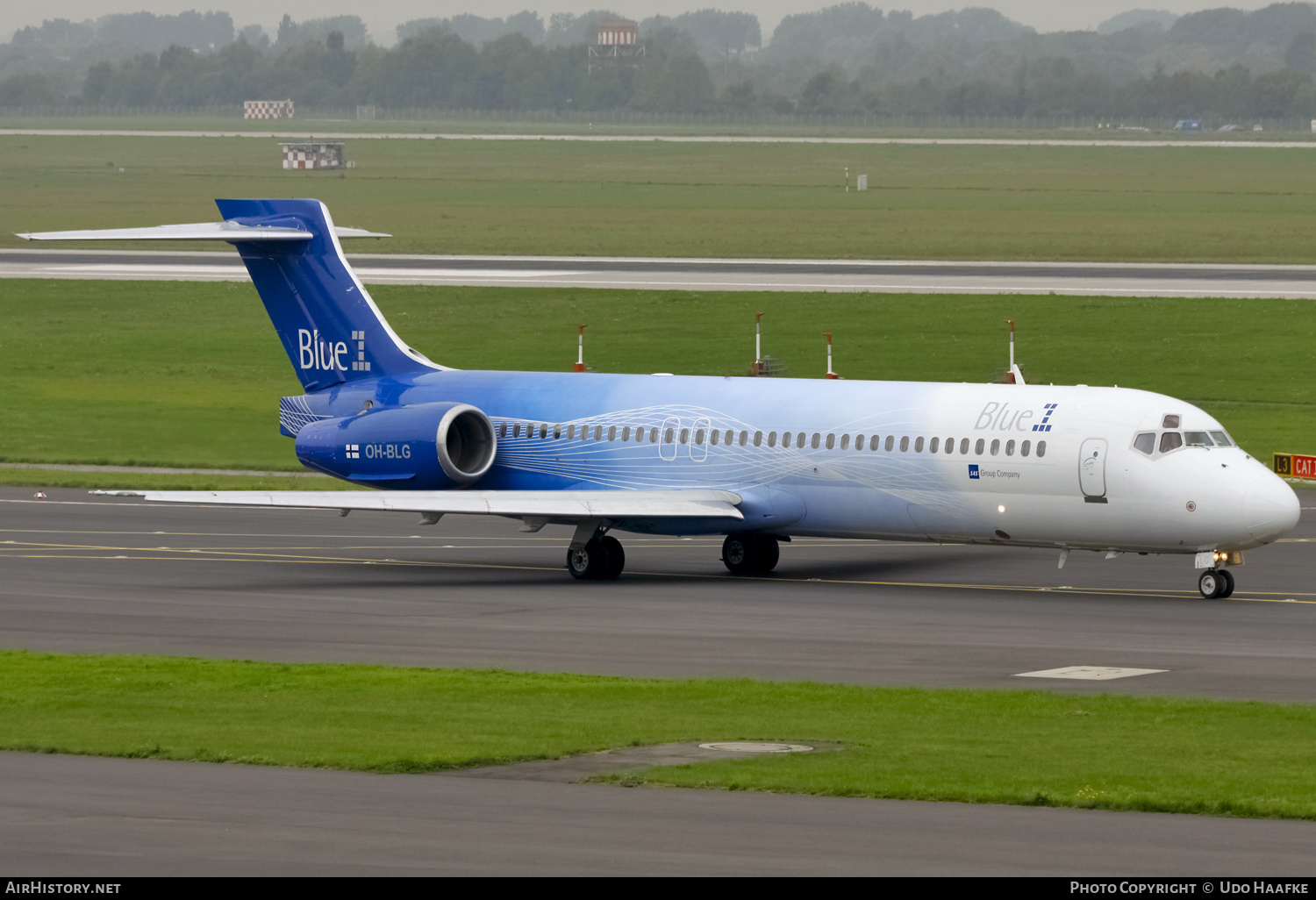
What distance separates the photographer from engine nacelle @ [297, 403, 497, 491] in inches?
1670

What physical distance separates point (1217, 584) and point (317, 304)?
19193 mm

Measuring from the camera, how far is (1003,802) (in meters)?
19.8

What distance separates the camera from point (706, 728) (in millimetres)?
24125

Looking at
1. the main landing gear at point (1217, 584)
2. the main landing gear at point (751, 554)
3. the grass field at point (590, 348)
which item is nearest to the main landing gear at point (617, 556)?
the main landing gear at point (751, 554)

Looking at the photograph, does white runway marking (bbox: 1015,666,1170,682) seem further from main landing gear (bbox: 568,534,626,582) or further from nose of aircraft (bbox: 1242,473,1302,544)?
main landing gear (bbox: 568,534,626,582)

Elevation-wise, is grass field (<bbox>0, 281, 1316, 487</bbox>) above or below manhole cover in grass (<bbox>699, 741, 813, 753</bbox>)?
below

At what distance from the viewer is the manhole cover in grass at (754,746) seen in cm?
2256

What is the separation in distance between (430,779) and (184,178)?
156008mm

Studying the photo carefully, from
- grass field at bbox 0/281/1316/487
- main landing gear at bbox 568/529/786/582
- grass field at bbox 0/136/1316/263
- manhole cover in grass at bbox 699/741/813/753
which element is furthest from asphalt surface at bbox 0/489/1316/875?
grass field at bbox 0/136/1316/263

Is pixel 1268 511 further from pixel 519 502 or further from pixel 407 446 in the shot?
pixel 407 446

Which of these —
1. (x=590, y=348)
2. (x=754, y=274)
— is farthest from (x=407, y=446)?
(x=754, y=274)

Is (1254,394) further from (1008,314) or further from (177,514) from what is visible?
(177,514)

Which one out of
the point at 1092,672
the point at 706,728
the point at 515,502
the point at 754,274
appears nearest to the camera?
the point at 706,728

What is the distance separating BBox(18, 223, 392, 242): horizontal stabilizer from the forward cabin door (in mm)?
14191
